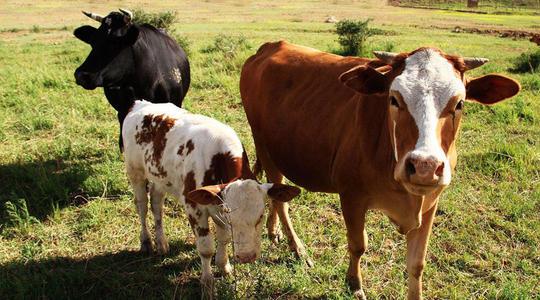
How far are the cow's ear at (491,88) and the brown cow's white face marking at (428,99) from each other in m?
0.26

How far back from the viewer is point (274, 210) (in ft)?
15.1

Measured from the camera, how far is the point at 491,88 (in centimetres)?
286

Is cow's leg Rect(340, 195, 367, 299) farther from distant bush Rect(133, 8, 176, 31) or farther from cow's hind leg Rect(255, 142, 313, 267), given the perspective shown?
distant bush Rect(133, 8, 176, 31)

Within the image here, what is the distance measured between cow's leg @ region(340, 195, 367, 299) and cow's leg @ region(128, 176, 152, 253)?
187 centimetres

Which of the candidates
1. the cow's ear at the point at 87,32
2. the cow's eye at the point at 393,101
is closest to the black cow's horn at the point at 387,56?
the cow's eye at the point at 393,101

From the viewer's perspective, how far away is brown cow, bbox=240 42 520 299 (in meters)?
2.49

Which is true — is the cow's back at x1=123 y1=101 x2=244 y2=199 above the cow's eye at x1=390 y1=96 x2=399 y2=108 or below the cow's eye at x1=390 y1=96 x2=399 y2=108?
below

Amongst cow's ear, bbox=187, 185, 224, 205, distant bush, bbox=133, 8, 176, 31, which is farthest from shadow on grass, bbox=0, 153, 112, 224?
distant bush, bbox=133, 8, 176, 31

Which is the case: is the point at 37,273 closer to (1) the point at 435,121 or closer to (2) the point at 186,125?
(2) the point at 186,125

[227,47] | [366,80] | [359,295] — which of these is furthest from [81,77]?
[227,47]

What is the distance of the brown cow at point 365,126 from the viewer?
2.49 metres

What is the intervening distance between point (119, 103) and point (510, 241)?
4.89 meters

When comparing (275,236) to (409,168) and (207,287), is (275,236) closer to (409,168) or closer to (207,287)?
(207,287)

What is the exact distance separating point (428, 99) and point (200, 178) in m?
1.84
